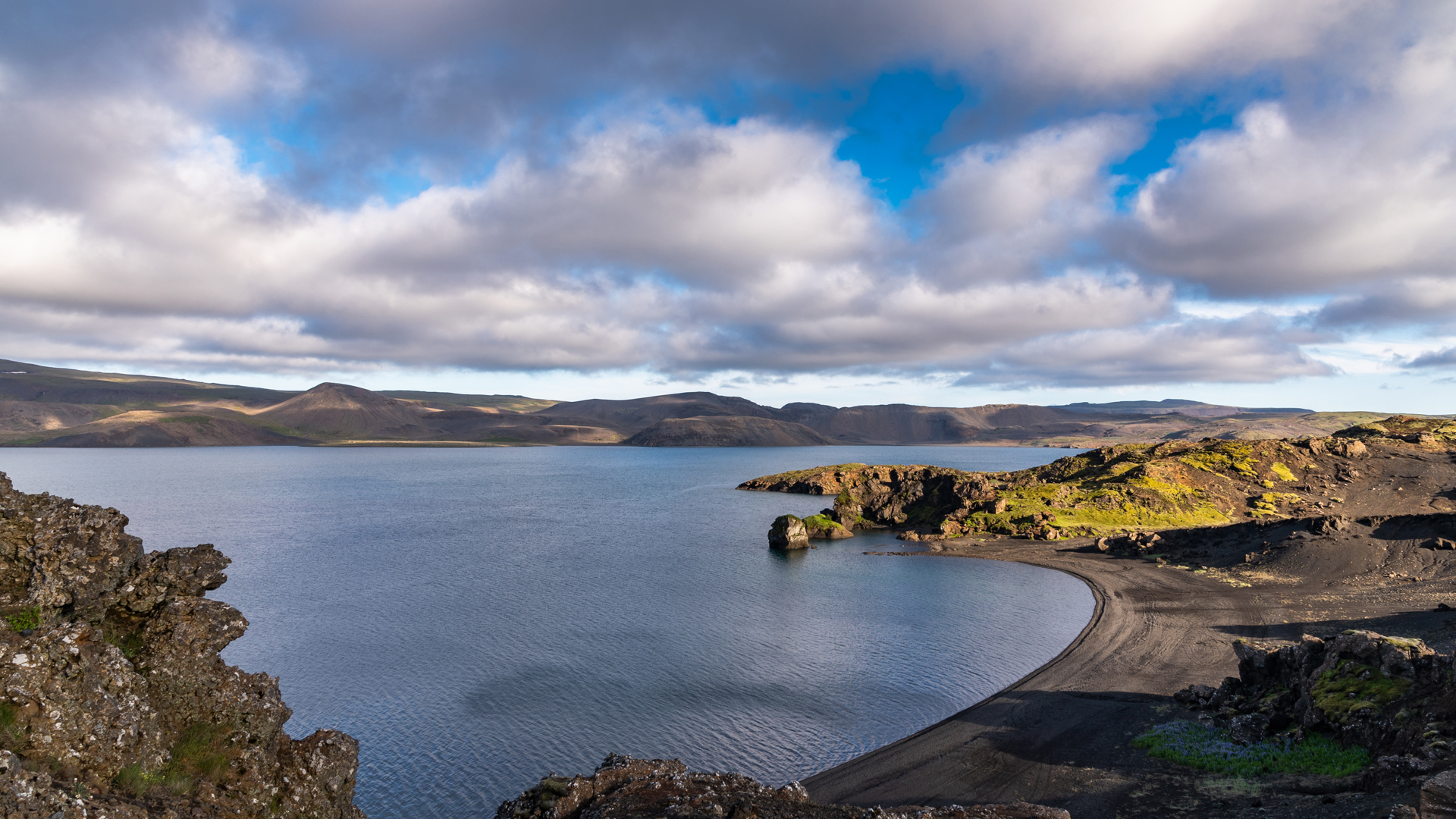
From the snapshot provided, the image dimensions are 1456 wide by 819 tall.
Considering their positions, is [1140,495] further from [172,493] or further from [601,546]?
[172,493]

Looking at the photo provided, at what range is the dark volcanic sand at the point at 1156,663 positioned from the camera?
947 inches

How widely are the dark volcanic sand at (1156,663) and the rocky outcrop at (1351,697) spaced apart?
222cm

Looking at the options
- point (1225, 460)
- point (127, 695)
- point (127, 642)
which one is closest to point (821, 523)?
point (1225, 460)

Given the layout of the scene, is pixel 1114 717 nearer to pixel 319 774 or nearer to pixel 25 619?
pixel 319 774

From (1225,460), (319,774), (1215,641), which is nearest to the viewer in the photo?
(319,774)

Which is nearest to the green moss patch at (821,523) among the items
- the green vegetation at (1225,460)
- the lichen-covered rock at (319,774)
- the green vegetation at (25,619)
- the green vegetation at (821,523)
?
the green vegetation at (821,523)

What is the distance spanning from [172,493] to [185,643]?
507 feet

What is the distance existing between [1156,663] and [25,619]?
47.5 meters

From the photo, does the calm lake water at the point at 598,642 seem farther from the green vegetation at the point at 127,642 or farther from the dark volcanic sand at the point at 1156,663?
the green vegetation at the point at 127,642

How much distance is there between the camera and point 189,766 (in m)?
13.3

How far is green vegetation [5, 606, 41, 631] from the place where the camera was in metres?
11.9

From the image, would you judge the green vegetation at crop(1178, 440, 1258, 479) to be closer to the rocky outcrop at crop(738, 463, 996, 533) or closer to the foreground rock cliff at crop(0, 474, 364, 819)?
the rocky outcrop at crop(738, 463, 996, 533)

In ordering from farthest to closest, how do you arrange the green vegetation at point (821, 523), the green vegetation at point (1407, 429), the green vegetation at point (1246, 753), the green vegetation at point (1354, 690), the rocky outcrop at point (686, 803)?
the green vegetation at point (1407, 429), the green vegetation at point (821, 523), the green vegetation at point (1354, 690), the green vegetation at point (1246, 753), the rocky outcrop at point (686, 803)

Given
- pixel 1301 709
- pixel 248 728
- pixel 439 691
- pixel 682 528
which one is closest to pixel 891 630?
pixel 1301 709
